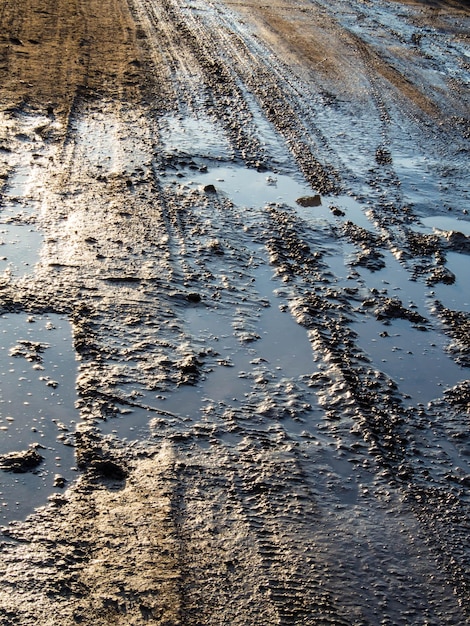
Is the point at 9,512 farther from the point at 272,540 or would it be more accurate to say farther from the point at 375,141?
the point at 375,141

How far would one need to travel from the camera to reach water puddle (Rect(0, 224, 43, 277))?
4699 millimetres

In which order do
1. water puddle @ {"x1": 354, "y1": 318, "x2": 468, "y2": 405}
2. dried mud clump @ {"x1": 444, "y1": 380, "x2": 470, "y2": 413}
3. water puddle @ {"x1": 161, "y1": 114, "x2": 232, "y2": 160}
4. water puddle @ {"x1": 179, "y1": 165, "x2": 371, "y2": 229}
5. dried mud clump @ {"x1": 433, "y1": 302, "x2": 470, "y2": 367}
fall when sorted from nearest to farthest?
dried mud clump @ {"x1": 444, "y1": 380, "x2": 470, "y2": 413} → water puddle @ {"x1": 354, "y1": 318, "x2": 468, "y2": 405} → dried mud clump @ {"x1": 433, "y1": 302, "x2": 470, "y2": 367} → water puddle @ {"x1": 179, "y1": 165, "x2": 371, "y2": 229} → water puddle @ {"x1": 161, "y1": 114, "x2": 232, "y2": 160}

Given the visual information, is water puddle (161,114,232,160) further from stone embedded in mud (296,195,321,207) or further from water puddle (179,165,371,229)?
stone embedded in mud (296,195,321,207)

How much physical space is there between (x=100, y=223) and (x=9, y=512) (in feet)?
8.79

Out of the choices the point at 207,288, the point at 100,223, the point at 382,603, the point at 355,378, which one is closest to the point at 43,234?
the point at 100,223

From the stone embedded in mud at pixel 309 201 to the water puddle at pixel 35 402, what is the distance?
8.01 feet

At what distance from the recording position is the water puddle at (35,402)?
10.4ft

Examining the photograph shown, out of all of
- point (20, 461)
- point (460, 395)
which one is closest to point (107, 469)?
point (20, 461)

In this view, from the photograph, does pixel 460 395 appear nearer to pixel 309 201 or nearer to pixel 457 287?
pixel 457 287

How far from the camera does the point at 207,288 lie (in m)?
4.76

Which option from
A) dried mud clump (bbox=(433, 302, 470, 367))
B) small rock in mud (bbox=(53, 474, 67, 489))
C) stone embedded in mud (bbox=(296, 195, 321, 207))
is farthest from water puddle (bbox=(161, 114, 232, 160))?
small rock in mud (bbox=(53, 474, 67, 489))

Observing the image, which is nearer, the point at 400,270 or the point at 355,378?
the point at 355,378

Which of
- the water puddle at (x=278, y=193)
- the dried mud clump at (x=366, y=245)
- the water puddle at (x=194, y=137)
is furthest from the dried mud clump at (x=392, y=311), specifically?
the water puddle at (x=194, y=137)

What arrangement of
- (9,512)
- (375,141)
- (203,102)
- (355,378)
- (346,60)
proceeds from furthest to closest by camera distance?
Answer: (346,60), (203,102), (375,141), (355,378), (9,512)
